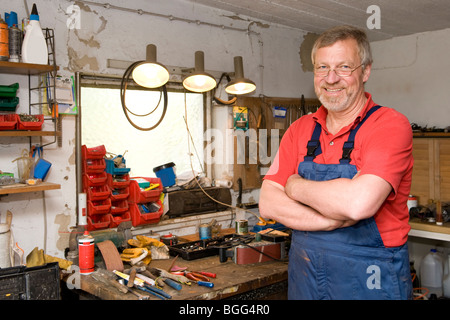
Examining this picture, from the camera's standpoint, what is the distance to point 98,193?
3.15m

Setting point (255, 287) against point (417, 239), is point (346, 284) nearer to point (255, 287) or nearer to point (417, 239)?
point (255, 287)

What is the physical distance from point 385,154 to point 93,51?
233cm

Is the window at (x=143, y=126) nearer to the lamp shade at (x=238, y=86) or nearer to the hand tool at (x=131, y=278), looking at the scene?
the lamp shade at (x=238, y=86)

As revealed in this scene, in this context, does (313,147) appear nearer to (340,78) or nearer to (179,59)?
(340,78)

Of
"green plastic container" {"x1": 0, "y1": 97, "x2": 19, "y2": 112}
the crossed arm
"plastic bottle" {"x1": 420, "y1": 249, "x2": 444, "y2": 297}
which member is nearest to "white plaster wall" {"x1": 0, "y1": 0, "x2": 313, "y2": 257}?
"green plastic container" {"x1": 0, "y1": 97, "x2": 19, "y2": 112}

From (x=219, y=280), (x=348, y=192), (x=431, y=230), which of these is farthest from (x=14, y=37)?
(x=431, y=230)

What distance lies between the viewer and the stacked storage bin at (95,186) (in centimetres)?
313

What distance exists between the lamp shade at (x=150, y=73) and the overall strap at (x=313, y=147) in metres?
1.46

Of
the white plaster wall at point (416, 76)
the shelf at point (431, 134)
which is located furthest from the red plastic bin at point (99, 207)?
the white plaster wall at point (416, 76)

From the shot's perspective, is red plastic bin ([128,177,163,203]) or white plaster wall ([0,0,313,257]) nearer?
white plaster wall ([0,0,313,257])

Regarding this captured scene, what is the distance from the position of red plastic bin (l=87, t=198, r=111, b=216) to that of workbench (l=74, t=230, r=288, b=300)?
0.63 metres

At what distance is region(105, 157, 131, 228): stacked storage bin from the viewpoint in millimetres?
3266

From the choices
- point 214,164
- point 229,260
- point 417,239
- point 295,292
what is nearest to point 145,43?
point 214,164

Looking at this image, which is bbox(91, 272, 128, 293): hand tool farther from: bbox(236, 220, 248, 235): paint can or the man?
bbox(236, 220, 248, 235): paint can
